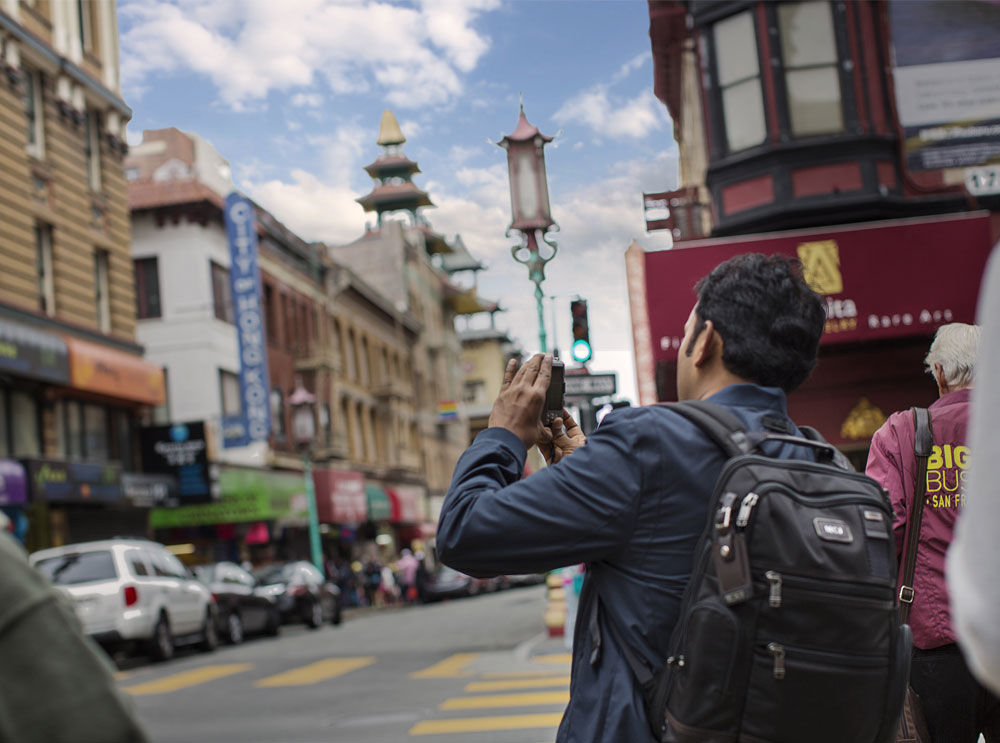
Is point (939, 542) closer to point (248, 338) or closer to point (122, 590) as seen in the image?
point (122, 590)

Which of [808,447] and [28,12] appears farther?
[28,12]

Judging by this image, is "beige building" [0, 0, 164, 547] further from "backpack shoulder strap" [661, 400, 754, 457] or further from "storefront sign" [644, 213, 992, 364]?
"backpack shoulder strap" [661, 400, 754, 457]

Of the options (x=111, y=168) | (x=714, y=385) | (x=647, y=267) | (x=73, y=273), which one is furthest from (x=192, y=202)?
(x=714, y=385)

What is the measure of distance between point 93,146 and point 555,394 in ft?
91.7

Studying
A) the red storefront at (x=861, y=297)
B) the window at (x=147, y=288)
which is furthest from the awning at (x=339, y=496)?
the red storefront at (x=861, y=297)

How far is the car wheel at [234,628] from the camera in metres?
22.1

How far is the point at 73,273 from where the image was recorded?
26.8 metres

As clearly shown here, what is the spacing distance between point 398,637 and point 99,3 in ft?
55.7

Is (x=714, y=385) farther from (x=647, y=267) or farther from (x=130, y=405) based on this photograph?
(x=130, y=405)

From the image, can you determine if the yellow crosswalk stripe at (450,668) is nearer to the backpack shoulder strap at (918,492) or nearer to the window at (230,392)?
the backpack shoulder strap at (918,492)

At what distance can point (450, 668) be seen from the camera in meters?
15.2

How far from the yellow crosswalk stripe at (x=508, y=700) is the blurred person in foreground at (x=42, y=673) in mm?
9961

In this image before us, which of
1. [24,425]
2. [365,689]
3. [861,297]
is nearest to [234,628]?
[24,425]

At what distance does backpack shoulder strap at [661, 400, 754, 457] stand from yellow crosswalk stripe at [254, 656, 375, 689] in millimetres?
12404
